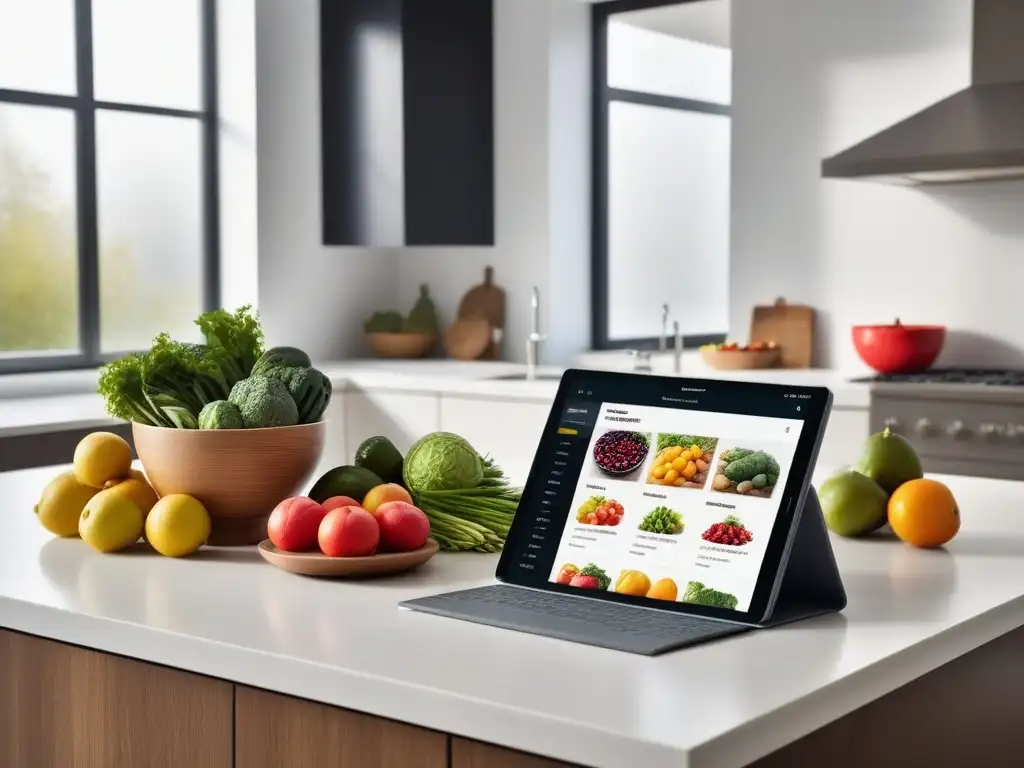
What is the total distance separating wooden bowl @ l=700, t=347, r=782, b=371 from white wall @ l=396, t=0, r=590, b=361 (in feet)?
2.61

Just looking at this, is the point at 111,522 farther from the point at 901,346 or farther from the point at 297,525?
the point at 901,346

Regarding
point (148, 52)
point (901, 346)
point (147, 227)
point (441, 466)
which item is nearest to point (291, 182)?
point (147, 227)

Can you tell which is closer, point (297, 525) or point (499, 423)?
point (297, 525)

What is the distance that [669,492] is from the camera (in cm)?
148

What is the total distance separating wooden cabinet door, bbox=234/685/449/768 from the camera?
1.20 meters

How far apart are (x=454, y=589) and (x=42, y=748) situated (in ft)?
1.69

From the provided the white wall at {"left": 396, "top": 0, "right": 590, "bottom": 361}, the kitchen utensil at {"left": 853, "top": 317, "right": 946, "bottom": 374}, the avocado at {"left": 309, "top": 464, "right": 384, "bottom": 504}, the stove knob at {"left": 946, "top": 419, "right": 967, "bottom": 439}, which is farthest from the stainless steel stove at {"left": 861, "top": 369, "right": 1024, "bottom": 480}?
the avocado at {"left": 309, "top": 464, "right": 384, "bottom": 504}

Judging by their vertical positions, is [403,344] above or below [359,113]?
below

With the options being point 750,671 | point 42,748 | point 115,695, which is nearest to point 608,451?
point 750,671

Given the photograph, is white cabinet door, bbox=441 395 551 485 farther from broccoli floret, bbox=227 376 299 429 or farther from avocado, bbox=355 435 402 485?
broccoli floret, bbox=227 376 299 429

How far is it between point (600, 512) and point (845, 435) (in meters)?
2.55

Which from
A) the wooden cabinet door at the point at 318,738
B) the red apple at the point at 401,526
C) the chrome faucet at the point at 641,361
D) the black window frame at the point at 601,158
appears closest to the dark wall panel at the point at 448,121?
the chrome faucet at the point at 641,361

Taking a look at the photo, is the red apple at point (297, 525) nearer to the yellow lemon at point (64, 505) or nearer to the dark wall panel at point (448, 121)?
the yellow lemon at point (64, 505)

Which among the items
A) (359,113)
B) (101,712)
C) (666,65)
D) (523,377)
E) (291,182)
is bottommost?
(101,712)
